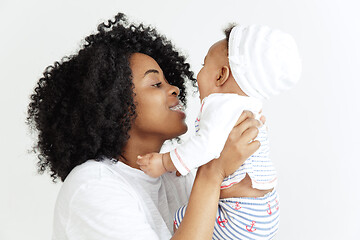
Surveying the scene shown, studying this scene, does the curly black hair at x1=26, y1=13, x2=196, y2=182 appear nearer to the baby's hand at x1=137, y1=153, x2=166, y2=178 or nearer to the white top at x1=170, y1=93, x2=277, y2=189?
the baby's hand at x1=137, y1=153, x2=166, y2=178

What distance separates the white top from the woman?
0.04 metres

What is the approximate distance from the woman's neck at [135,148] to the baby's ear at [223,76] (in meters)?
0.35

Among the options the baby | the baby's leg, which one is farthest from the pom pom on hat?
the baby's leg

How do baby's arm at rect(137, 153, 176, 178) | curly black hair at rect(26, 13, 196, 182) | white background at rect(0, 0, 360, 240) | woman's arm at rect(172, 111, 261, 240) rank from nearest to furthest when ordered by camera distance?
woman's arm at rect(172, 111, 261, 240)
baby's arm at rect(137, 153, 176, 178)
curly black hair at rect(26, 13, 196, 182)
white background at rect(0, 0, 360, 240)

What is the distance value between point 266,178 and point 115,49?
74 centimetres

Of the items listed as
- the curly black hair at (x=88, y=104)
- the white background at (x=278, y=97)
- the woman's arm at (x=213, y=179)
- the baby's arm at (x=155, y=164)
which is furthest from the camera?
the white background at (x=278, y=97)

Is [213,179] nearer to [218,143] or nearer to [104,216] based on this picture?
[218,143]

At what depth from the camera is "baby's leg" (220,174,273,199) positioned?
1.45 meters

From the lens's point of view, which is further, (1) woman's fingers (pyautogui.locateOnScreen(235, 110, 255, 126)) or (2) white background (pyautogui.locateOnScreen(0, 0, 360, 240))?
(2) white background (pyautogui.locateOnScreen(0, 0, 360, 240))

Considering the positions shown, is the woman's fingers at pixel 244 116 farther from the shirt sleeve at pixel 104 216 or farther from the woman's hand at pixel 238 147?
the shirt sleeve at pixel 104 216

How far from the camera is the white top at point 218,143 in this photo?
1.39 m

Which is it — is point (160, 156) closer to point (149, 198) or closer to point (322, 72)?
point (149, 198)

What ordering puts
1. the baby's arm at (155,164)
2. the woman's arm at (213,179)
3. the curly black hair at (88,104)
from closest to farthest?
the woman's arm at (213,179) → the baby's arm at (155,164) → the curly black hair at (88,104)

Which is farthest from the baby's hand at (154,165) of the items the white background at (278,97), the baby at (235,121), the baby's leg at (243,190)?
the white background at (278,97)
